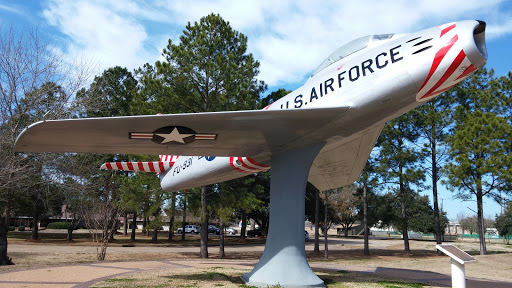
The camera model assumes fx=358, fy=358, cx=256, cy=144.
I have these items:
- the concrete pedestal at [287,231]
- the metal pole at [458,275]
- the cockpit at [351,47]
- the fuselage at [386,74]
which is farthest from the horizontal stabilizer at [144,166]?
the metal pole at [458,275]

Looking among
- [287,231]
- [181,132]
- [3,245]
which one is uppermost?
[181,132]

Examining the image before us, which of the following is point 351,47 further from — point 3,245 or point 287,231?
point 3,245

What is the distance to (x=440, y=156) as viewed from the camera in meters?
24.7

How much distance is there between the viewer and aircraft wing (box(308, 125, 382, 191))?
8938 millimetres

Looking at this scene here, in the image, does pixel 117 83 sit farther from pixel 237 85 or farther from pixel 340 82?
pixel 340 82

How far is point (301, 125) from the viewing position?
759cm

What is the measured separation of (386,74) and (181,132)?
4155 mm

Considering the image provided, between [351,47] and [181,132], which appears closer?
[181,132]

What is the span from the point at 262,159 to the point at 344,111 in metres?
3.12

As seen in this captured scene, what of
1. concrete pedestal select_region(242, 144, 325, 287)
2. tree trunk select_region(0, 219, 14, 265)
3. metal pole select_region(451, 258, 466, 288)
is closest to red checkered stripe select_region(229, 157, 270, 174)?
concrete pedestal select_region(242, 144, 325, 287)

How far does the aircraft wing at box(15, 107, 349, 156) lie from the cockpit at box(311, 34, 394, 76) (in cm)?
159

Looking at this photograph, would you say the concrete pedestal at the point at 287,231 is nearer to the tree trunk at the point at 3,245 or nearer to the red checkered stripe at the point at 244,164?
the red checkered stripe at the point at 244,164

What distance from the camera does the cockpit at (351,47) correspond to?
751 centimetres

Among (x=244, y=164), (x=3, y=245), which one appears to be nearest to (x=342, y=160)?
(x=244, y=164)
